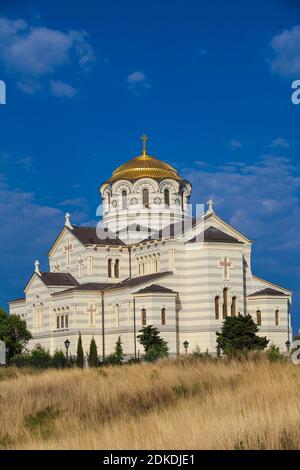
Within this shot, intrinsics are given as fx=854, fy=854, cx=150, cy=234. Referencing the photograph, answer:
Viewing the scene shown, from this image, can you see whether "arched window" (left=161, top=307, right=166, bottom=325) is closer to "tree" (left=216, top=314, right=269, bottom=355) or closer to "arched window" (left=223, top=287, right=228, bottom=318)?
"arched window" (left=223, top=287, right=228, bottom=318)

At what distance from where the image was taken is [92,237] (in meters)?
60.7

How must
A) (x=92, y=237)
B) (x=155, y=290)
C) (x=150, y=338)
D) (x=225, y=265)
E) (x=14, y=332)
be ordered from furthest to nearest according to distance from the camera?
1. (x=92, y=237)
2. (x=14, y=332)
3. (x=225, y=265)
4. (x=155, y=290)
5. (x=150, y=338)

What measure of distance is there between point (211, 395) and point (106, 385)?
10.2 ft

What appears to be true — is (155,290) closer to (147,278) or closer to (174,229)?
(147,278)

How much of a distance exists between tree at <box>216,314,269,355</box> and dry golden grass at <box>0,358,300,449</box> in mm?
24259

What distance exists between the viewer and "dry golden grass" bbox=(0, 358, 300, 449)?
42.3 ft

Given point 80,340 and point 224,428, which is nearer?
point 224,428

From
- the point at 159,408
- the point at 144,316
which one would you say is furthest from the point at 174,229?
the point at 159,408

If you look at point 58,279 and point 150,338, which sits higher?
point 58,279

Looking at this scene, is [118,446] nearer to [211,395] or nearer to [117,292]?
[211,395]

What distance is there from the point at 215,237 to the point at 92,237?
10.8 meters

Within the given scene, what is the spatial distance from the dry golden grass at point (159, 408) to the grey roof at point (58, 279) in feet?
121
